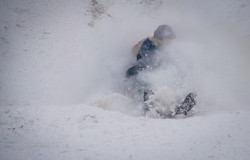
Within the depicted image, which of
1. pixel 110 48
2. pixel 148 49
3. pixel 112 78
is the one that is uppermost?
pixel 110 48

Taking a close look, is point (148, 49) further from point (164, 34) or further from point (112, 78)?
point (112, 78)

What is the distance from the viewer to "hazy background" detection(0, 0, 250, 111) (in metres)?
7.18

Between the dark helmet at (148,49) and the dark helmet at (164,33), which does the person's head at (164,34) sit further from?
the dark helmet at (148,49)

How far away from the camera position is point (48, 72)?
834 centimetres

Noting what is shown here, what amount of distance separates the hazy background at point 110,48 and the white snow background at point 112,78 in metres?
0.05

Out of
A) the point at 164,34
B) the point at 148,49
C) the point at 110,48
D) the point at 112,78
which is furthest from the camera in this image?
the point at 110,48

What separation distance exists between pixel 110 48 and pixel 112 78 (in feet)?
7.75

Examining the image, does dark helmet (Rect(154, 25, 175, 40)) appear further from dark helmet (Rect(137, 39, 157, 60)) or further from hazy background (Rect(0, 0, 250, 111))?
dark helmet (Rect(137, 39, 157, 60))

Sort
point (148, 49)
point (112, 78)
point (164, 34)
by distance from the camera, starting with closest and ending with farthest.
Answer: point (148, 49) → point (112, 78) → point (164, 34)

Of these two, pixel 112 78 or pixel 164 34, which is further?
pixel 164 34

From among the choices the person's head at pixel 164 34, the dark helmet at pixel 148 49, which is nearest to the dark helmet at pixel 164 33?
the person's head at pixel 164 34

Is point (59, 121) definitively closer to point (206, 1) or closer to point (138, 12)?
point (138, 12)

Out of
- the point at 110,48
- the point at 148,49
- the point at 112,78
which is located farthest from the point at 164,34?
the point at 112,78

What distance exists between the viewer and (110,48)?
10227mm
